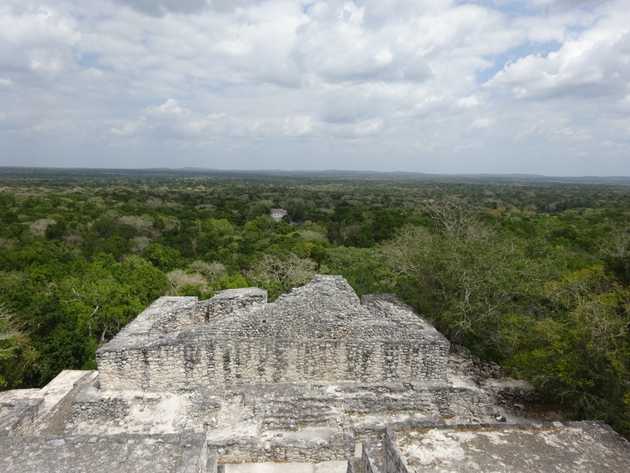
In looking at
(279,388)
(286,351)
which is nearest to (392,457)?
(279,388)

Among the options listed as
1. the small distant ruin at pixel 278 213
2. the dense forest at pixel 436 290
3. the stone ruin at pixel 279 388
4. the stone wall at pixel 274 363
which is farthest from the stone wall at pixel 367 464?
the small distant ruin at pixel 278 213

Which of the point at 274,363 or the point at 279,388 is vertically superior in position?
the point at 274,363

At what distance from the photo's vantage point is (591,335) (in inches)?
293

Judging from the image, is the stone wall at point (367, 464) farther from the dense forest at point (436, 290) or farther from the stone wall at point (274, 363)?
the dense forest at point (436, 290)

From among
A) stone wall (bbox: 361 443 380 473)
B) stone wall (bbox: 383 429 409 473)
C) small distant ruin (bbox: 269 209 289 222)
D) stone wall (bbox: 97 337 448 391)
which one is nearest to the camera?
stone wall (bbox: 383 429 409 473)

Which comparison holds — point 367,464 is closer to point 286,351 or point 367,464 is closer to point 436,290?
point 286,351

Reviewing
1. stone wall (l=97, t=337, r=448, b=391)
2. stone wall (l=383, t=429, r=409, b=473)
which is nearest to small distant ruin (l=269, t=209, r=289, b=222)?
stone wall (l=97, t=337, r=448, b=391)

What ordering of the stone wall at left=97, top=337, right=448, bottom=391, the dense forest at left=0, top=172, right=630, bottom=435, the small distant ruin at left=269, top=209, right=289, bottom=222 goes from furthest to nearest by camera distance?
1. the small distant ruin at left=269, top=209, right=289, bottom=222
2. the stone wall at left=97, top=337, right=448, bottom=391
3. the dense forest at left=0, top=172, right=630, bottom=435

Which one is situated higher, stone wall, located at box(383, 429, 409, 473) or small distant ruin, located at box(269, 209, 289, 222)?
stone wall, located at box(383, 429, 409, 473)

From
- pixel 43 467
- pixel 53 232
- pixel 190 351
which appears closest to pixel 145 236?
pixel 53 232

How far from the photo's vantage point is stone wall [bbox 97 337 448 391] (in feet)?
28.2

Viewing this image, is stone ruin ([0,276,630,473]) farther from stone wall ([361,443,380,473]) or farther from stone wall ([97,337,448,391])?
stone wall ([361,443,380,473])

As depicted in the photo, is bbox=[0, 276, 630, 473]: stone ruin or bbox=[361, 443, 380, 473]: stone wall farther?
bbox=[0, 276, 630, 473]: stone ruin

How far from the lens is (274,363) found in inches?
352
